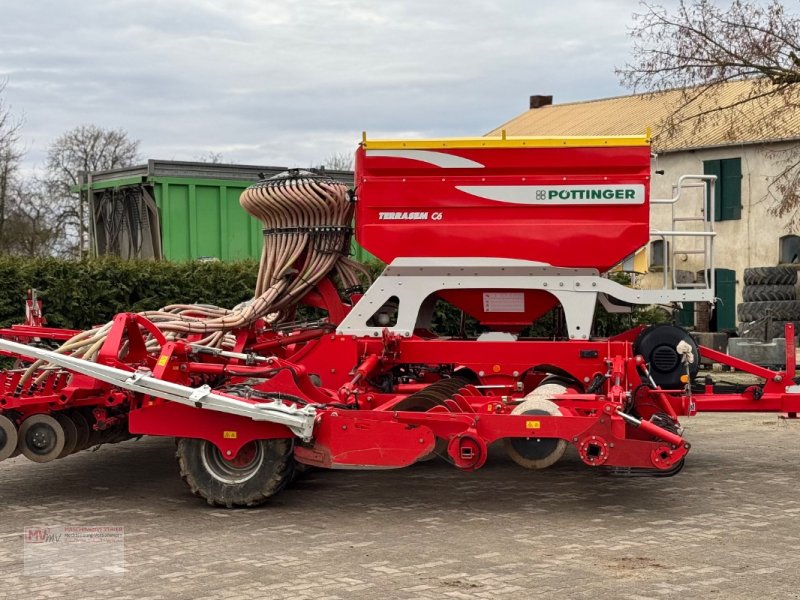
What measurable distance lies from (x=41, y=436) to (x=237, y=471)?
4.31ft

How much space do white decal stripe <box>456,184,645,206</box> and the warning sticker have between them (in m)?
0.70

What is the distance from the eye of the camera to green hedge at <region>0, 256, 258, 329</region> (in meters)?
12.2

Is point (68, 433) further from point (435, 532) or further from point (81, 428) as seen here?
point (435, 532)

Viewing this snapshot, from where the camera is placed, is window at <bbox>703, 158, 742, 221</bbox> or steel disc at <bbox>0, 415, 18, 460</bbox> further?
window at <bbox>703, 158, 742, 221</bbox>

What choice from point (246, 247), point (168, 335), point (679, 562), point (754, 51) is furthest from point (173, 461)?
point (754, 51)

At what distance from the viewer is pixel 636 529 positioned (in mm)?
6504

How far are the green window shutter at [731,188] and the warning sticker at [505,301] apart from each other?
2293 centimetres

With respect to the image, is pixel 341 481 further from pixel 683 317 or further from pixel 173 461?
pixel 683 317

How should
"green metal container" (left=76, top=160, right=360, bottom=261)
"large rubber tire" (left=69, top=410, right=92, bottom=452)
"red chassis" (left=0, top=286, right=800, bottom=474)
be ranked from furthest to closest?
1. "green metal container" (left=76, top=160, right=360, bottom=261)
2. "large rubber tire" (left=69, top=410, right=92, bottom=452)
3. "red chassis" (left=0, top=286, right=800, bottom=474)

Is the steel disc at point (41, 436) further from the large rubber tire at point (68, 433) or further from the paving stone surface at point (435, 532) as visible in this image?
the paving stone surface at point (435, 532)

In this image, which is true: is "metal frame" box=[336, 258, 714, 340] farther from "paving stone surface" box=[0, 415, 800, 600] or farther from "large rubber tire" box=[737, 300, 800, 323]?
"large rubber tire" box=[737, 300, 800, 323]

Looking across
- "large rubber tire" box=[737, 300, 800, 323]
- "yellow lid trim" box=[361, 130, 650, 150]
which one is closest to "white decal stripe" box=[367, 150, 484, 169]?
"yellow lid trim" box=[361, 130, 650, 150]

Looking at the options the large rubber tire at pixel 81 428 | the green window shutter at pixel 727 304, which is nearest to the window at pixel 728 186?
the green window shutter at pixel 727 304

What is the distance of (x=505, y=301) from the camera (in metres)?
7.95
